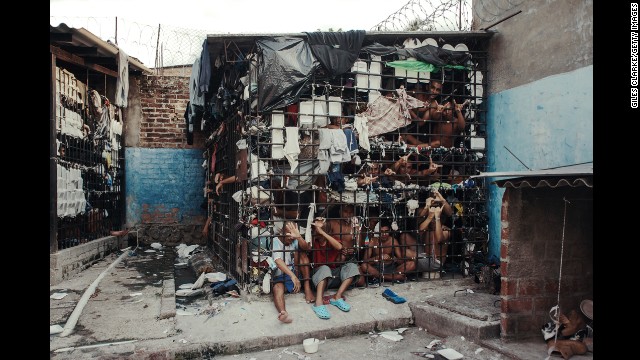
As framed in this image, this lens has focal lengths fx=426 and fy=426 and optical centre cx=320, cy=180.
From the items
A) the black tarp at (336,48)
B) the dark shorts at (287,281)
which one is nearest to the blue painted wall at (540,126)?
the black tarp at (336,48)

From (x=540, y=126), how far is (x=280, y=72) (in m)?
3.88

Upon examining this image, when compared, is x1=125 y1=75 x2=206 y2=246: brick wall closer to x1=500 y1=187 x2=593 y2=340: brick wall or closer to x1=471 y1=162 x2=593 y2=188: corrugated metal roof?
x1=500 y1=187 x2=593 y2=340: brick wall

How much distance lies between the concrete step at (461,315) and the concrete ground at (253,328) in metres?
0.02

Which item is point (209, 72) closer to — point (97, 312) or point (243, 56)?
point (243, 56)

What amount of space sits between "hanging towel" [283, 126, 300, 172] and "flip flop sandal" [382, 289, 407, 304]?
2.22 m

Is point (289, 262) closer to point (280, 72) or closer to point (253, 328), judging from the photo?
point (253, 328)

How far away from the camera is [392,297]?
595 centimetres

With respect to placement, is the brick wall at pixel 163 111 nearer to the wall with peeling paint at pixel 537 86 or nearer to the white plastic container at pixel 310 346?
the wall with peeling paint at pixel 537 86

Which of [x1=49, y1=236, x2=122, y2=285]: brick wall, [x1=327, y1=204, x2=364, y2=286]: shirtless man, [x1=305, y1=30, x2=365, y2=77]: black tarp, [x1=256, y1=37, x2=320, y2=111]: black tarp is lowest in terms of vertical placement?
[x1=49, y1=236, x2=122, y2=285]: brick wall

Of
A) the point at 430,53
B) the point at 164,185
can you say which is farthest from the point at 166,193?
the point at 430,53

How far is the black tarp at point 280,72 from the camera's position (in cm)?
598

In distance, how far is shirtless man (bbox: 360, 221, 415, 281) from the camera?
6.57 metres

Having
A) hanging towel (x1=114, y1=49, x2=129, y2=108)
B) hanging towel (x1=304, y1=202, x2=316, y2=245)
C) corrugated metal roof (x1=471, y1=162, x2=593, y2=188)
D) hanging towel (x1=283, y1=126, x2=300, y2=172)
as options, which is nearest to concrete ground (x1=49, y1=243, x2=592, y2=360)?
hanging towel (x1=304, y1=202, x2=316, y2=245)
